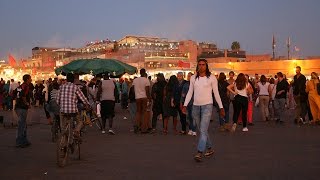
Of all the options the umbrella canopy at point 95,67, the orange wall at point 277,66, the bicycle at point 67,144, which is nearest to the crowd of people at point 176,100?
the bicycle at point 67,144

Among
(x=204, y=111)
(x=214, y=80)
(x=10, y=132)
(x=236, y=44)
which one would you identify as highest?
(x=236, y=44)

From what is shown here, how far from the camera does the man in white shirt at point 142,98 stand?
14594 mm

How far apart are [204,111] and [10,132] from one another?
28.2 feet

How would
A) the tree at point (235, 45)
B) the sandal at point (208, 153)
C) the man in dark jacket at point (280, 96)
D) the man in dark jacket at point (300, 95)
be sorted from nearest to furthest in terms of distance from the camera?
the sandal at point (208, 153) < the man in dark jacket at point (300, 95) < the man in dark jacket at point (280, 96) < the tree at point (235, 45)

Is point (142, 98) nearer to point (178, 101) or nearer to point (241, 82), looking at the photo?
point (178, 101)

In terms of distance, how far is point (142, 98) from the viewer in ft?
48.0

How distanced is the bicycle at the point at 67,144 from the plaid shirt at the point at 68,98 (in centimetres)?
12

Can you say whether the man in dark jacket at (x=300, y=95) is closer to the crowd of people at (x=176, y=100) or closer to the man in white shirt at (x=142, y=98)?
the crowd of people at (x=176, y=100)

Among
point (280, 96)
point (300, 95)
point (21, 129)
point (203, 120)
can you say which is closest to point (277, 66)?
point (280, 96)

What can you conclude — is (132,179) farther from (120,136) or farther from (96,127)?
(96,127)

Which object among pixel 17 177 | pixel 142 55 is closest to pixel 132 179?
pixel 17 177

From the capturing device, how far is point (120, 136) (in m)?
13.7

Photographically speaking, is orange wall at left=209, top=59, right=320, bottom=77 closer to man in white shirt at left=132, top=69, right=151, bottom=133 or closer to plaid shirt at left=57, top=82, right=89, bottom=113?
man in white shirt at left=132, top=69, right=151, bottom=133

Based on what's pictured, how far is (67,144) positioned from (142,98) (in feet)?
20.0
